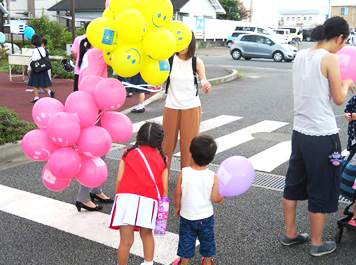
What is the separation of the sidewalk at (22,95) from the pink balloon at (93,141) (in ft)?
17.9

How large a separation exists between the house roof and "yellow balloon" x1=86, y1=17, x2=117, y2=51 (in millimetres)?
A: 40314

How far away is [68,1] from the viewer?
43812 millimetres

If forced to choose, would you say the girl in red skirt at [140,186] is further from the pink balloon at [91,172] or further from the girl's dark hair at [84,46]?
the girl's dark hair at [84,46]

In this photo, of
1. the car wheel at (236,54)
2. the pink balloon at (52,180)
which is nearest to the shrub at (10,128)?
the pink balloon at (52,180)

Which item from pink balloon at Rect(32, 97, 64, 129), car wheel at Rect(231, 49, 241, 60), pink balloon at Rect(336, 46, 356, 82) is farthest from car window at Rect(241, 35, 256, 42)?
pink balloon at Rect(32, 97, 64, 129)

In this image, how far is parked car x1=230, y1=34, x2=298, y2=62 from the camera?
2436 cm

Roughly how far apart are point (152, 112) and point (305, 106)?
6726 millimetres

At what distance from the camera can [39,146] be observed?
3.24 metres

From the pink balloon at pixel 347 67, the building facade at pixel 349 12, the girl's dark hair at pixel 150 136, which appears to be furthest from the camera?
the building facade at pixel 349 12

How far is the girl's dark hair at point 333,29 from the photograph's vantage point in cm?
319

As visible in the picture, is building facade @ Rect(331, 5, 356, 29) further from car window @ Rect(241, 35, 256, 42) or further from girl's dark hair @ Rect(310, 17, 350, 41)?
girl's dark hair @ Rect(310, 17, 350, 41)

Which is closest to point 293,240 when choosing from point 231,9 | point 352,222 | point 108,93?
point 352,222

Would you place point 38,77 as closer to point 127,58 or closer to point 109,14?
point 109,14

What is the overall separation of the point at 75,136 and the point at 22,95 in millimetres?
8943
